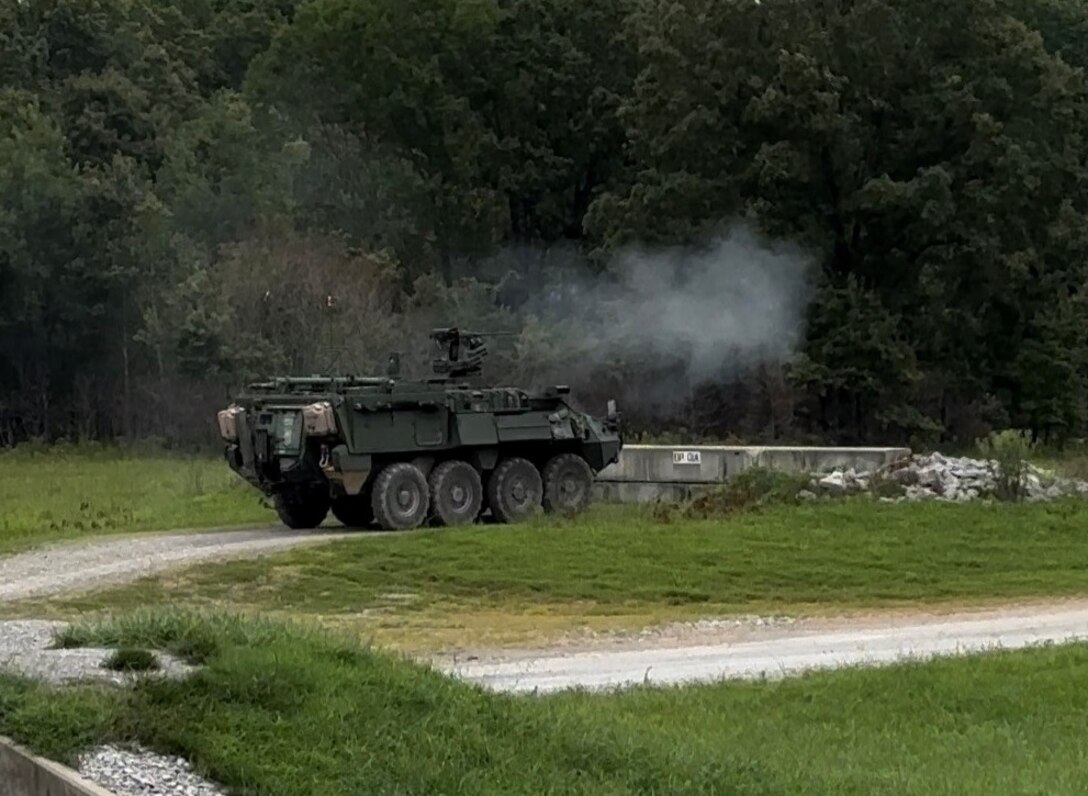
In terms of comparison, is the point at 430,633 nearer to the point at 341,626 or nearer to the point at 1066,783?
the point at 341,626

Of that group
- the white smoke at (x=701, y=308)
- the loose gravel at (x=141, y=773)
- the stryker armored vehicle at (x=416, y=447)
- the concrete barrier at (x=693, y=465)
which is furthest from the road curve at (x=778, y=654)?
the white smoke at (x=701, y=308)

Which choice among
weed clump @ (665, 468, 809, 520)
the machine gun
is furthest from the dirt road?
weed clump @ (665, 468, 809, 520)

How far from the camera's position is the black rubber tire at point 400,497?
77.2 feet

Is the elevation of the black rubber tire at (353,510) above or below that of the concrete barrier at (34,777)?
above

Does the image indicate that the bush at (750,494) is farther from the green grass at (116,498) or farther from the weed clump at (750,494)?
the green grass at (116,498)

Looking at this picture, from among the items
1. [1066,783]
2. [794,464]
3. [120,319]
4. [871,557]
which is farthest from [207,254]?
[1066,783]

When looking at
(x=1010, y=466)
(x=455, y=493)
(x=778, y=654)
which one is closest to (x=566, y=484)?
(x=455, y=493)

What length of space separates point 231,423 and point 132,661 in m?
15.4

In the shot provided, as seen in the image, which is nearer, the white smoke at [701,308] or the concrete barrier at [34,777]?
→ the concrete barrier at [34,777]

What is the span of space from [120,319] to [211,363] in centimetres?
648

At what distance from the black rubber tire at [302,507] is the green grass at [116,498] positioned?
5.06 ft

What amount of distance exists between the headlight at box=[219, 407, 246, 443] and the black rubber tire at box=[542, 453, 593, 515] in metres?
4.17

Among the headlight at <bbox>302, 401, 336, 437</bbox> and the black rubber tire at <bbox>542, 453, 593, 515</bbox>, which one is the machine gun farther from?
the headlight at <bbox>302, 401, 336, 437</bbox>

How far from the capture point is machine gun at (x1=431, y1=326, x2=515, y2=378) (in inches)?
1008
